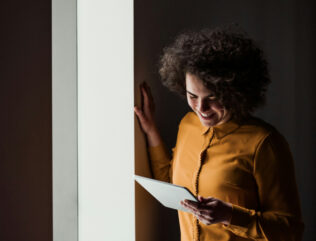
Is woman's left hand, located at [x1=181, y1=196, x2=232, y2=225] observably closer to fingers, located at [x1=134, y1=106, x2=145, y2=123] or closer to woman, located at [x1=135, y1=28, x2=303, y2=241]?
woman, located at [x1=135, y1=28, x2=303, y2=241]

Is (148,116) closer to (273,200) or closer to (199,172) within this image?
(199,172)

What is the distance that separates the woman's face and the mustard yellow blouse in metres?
0.04

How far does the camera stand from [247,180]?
1146mm

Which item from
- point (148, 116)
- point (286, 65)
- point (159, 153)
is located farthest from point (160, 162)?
point (286, 65)

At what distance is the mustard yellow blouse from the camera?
43.3 inches

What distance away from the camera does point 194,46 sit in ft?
3.85

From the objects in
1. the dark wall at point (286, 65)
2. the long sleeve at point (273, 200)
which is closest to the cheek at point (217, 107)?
the long sleeve at point (273, 200)

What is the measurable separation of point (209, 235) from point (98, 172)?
515mm

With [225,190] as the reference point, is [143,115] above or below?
above

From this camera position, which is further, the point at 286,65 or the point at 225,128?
the point at 286,65

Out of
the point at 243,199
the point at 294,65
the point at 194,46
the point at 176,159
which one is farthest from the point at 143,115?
the point at 294,65

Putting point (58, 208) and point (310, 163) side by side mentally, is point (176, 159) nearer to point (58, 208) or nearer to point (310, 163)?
point (58, 208)

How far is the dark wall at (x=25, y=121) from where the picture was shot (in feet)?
3.59

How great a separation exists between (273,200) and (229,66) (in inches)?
18.0
